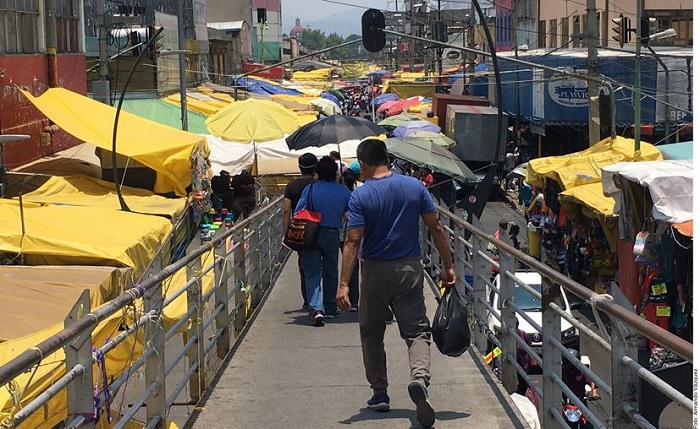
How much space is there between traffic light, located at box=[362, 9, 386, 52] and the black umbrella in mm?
5453

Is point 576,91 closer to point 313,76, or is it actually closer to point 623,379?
point 623,379

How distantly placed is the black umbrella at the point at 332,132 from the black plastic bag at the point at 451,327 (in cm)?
949

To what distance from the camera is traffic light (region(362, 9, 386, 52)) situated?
74.5 feet

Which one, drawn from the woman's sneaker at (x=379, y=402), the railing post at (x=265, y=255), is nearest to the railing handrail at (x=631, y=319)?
the woman's sneaker at (x=379, y=402)

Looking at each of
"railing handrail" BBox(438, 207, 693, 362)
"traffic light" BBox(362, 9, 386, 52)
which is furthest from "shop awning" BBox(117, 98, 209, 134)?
"railing handrail" BBox(438, 207, 693, 362)

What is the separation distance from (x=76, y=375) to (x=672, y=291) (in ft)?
34.2

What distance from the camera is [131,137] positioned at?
18188 mm

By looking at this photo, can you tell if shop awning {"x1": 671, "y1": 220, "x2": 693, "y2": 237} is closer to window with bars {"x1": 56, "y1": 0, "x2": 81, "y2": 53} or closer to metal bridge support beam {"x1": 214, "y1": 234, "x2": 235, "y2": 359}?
metal bridge support beam {"x1": 214, "y1": 234, "x2": 235, "y2": 359}

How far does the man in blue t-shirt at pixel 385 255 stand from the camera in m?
6.93

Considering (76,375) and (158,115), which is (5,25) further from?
(76,375)

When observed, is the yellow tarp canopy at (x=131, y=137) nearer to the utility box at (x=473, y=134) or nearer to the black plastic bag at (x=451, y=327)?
the black plastic bag at (x=451, y=327)

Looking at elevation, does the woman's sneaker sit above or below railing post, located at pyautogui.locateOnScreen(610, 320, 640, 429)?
below

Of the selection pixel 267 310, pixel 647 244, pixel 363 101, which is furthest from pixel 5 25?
pixel 363 101

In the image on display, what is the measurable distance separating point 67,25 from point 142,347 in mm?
19772
